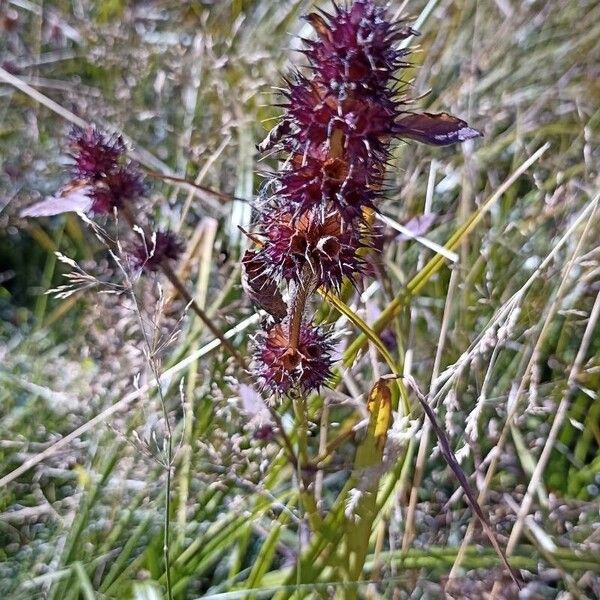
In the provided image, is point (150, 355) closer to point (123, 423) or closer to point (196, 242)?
point (123, 423)

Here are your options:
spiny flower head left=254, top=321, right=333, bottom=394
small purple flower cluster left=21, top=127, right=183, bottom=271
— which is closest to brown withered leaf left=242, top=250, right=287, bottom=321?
spiny flower head left=254, top=321, right=333, bottom=394

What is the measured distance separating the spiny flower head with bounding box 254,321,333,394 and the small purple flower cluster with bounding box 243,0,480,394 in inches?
2.4

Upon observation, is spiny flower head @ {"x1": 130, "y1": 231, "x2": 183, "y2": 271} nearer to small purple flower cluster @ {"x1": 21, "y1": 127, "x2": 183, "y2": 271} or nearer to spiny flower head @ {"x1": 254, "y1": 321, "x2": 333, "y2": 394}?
small purple flower cluster @ {"x1": 21, "y1": 127, "x2": 183, "y2": 271}

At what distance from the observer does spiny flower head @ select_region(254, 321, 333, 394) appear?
2.06 feet

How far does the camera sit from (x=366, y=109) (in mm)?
478

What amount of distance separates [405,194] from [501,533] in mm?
596

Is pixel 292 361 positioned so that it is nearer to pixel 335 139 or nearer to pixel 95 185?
pixel 335 139

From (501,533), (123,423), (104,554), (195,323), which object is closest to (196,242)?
(195,323)

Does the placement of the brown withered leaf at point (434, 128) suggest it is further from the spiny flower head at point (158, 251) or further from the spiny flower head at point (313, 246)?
the spiny flower head at point (158, 251)

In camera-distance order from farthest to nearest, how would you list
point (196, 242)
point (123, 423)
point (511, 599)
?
point (196, 242) → point (123, 423) → point (511, 599)

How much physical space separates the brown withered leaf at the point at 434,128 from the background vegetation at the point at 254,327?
51 mm

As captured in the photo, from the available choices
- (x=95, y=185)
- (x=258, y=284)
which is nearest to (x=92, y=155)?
(x=95, y=185)

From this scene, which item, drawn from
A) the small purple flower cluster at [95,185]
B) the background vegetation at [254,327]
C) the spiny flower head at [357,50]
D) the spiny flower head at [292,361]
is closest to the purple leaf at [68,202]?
the small purple flower cluster at [95,185]

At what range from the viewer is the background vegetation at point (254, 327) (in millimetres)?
873
